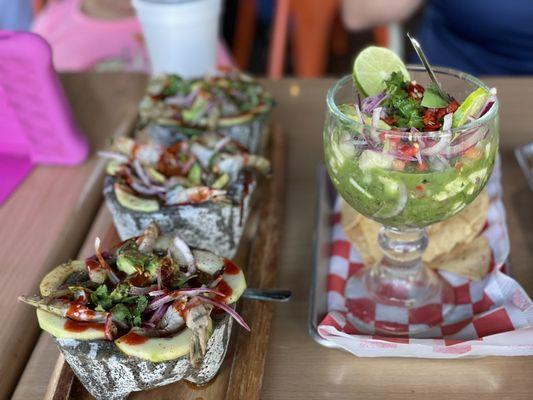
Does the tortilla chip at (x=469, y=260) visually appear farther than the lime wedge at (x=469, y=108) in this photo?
Yes

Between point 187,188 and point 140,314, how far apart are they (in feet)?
1.06

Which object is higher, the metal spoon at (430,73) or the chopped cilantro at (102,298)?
the metal spoon at (430,73)

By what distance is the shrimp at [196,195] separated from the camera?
1.04 meters

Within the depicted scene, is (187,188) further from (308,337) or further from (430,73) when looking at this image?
(430,73)

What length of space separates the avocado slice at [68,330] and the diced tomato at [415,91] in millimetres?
554

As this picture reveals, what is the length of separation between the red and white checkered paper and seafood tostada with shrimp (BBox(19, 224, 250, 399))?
0.60ft

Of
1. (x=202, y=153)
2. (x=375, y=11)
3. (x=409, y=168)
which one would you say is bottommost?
(x=375, y=11)

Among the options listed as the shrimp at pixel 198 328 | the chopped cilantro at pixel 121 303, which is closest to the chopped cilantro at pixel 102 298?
the chopped cilantro at pixel 121 303

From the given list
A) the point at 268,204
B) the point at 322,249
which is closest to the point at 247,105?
the point at 268,204

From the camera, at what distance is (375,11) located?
203 centimetres

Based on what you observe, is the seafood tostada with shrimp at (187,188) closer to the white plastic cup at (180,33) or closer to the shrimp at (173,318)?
the shrimp at (173,318)

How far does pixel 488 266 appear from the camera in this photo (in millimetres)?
1061

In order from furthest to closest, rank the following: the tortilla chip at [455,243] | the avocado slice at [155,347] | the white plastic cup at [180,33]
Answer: the white plastic cup at [180,33] < the tortilla chip at [455,243] < the avocado slice at [155,347]

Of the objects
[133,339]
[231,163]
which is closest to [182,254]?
[133,339]
